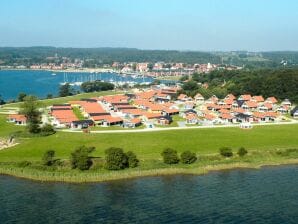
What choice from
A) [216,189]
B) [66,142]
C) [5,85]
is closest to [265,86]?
[66,142]

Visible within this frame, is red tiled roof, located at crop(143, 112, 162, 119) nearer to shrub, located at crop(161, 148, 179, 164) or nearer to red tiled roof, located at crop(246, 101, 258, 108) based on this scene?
red tiled roof, located at crop(246, 101, 258, 108)

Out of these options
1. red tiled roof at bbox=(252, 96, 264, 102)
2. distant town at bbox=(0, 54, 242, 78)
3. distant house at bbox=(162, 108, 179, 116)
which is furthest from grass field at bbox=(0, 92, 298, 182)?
distant town at bbox=(0, 54, 242, 78)

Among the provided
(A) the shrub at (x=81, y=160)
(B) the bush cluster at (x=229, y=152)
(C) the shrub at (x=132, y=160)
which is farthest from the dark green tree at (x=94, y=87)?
(C) the shrub at (x=132, y=160)

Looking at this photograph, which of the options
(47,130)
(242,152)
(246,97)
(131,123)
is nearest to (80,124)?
(47,130)

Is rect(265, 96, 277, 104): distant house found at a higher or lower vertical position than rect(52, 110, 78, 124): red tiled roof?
higher

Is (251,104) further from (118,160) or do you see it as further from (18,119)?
(118,160)
